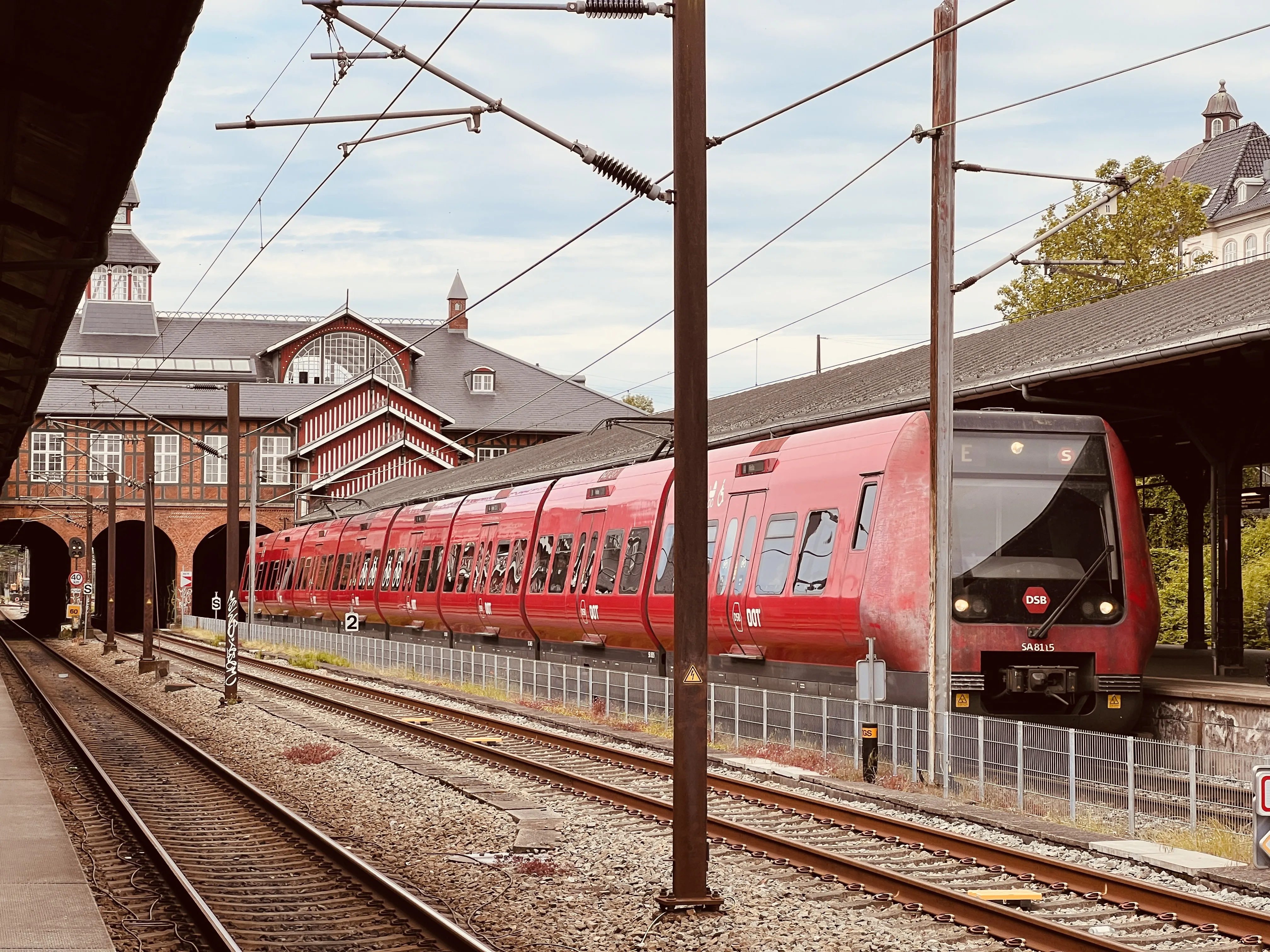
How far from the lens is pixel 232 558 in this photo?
30094 millimetres

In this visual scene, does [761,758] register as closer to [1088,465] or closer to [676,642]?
[1088,465]

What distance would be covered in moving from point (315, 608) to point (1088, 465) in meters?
37.2

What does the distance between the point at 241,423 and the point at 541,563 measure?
48328mm

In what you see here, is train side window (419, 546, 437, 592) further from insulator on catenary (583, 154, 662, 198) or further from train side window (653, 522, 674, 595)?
insulator on catenary (583, 154, 662, 198)

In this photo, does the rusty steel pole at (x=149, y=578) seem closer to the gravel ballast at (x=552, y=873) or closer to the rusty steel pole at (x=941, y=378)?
the gravel ballast at (x=552, y=873)

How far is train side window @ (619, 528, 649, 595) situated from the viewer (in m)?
22.3

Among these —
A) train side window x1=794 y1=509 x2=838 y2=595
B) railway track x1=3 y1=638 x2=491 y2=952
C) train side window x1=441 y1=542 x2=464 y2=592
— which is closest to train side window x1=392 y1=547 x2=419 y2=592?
train side window x1=441 y1=542 x2=464 y2=592

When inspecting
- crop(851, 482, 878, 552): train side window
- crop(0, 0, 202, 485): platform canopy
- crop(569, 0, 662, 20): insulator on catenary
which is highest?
crop(569, 0, 662, 20): insulator on catenary

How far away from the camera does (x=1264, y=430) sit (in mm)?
20078

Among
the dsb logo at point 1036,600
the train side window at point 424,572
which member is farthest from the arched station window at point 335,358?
the dsb logo at point 1036,600

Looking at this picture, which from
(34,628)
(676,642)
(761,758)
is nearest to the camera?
(676,642)

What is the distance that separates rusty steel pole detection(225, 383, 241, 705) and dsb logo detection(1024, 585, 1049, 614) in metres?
14.9

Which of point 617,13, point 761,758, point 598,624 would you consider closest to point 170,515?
point 598,624

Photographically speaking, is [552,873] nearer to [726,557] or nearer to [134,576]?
[726,557]
